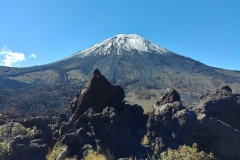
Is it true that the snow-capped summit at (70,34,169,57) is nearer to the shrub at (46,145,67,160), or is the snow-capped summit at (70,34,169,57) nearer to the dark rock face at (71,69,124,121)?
the dark rock face at (71,69,124,121)

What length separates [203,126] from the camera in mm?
8203

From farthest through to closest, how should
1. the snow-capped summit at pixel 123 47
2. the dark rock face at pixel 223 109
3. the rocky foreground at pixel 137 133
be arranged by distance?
the snow-capped summit at pixel 123 47, the dark rock face at pixel 223 109, the rocky foreground at pixel 137 133

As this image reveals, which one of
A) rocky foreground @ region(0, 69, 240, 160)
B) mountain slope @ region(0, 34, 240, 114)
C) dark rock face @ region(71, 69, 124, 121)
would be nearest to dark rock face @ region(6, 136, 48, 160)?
rocky foreground @ region(0, 69, 240, 160)

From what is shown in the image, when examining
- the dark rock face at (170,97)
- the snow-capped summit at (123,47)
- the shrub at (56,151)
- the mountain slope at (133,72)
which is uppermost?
the snow-capped summit at (123,47)

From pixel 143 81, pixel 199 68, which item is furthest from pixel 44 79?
pixel 199 68

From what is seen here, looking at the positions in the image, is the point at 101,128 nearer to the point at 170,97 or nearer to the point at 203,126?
the point at 170,97

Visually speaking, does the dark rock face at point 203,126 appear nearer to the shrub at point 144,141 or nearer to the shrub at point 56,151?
the shrub at point 144,141

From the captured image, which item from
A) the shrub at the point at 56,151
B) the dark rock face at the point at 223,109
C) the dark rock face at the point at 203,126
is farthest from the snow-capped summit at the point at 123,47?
the shrub at the point at 56,151

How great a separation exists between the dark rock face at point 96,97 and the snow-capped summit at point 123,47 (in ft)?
332

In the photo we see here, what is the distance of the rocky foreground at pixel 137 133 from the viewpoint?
26.2 feet

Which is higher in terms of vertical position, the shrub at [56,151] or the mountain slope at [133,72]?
the mountain slope at [133,72]

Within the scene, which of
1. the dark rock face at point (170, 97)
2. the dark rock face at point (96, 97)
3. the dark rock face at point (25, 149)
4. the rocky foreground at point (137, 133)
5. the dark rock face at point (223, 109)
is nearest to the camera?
the dark rock face at point (25, 149)

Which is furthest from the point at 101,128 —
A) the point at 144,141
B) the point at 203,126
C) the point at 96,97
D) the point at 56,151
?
the point at 203,126

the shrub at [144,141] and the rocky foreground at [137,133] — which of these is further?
the shrub at [144,141]
